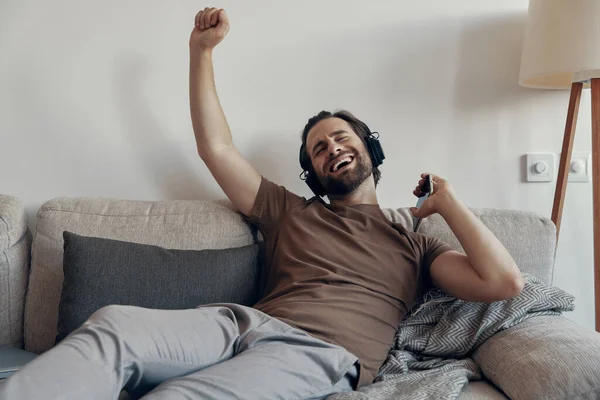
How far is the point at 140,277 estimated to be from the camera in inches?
64.9

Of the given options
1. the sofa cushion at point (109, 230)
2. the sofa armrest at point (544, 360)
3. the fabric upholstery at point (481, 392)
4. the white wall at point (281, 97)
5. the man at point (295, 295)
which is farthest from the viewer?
the white wall at point (281, 97)

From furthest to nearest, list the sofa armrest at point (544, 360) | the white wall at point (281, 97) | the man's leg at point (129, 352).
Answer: the white wall at point (281, 97)
the sofa armrest at point (544, 360)
the man's leg at point (129, 352)

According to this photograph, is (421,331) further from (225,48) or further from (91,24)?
(91,24)

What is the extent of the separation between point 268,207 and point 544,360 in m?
0.88

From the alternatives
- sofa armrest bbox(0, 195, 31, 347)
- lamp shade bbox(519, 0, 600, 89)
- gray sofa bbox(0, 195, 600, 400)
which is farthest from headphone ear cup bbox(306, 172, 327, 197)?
sofa armrest bbox(0, 195, 31, 347)

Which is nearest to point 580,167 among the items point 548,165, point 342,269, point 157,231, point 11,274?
point 548,165

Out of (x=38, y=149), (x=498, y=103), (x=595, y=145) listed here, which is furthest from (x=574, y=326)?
(x=38, y=149)

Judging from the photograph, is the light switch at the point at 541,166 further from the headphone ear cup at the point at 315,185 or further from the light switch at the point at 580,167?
the headphone ear cup at the point at 315,185

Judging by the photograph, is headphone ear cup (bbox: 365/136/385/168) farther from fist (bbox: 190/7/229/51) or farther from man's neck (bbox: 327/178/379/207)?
fist (bbox: 190/7/229/51)

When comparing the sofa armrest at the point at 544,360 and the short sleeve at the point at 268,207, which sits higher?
the short sleeve at the point at 268,207

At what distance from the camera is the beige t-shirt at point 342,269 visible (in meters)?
1.56

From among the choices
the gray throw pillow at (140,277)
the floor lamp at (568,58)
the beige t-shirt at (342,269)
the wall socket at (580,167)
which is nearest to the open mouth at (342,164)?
the beige t-shirt at (342,269)

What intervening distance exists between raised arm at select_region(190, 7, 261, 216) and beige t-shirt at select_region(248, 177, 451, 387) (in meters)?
0.05

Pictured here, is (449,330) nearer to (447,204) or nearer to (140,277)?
(447,204)
